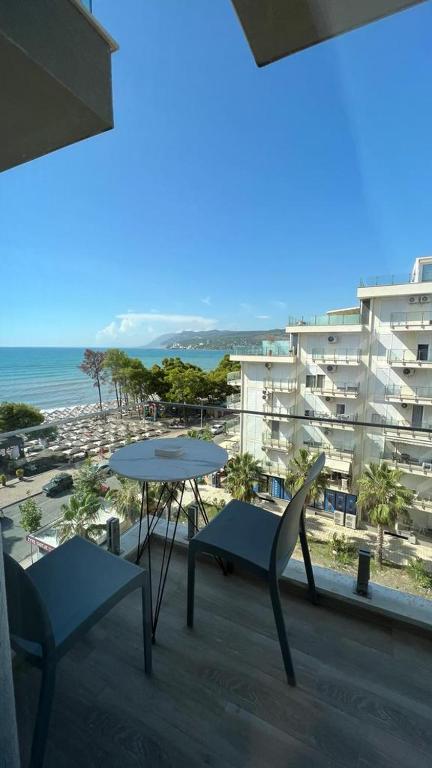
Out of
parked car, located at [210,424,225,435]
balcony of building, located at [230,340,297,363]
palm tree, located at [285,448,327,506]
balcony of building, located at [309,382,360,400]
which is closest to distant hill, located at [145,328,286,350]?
balcony of building, located at [230,340,297,363]

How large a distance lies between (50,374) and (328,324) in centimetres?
2391

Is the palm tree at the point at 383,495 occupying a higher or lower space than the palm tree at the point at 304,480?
lower

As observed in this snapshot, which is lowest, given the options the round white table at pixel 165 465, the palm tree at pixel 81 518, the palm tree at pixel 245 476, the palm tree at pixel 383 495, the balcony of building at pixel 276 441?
the palm tree at pixel 383 495

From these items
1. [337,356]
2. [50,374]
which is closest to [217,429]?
[337,356]

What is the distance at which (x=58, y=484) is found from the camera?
7.18 feet

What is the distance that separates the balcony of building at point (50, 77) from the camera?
2.69 ft

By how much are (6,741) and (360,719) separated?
1.03 metres

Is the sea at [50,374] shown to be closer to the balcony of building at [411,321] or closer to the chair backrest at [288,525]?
the balcony of building at [411,321]

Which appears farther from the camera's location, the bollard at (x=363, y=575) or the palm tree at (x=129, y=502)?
the palm tree at (x=129, y=502)

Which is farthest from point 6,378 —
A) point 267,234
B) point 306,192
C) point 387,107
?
point 387,107

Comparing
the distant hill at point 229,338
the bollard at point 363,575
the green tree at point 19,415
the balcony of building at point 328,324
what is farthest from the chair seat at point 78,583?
the balcony of building at point 328,324

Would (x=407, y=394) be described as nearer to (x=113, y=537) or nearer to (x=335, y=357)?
(x=335, y=357)

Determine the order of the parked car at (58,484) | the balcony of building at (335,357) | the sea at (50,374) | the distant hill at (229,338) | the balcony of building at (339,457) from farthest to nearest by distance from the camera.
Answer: the sea at (50,374) → the balcony of building at (335,357) → the distant hill at (229,338) → the balcony of building at (339,457) → the parked car at (58,484)

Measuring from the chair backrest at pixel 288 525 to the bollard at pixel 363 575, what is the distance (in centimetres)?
49
